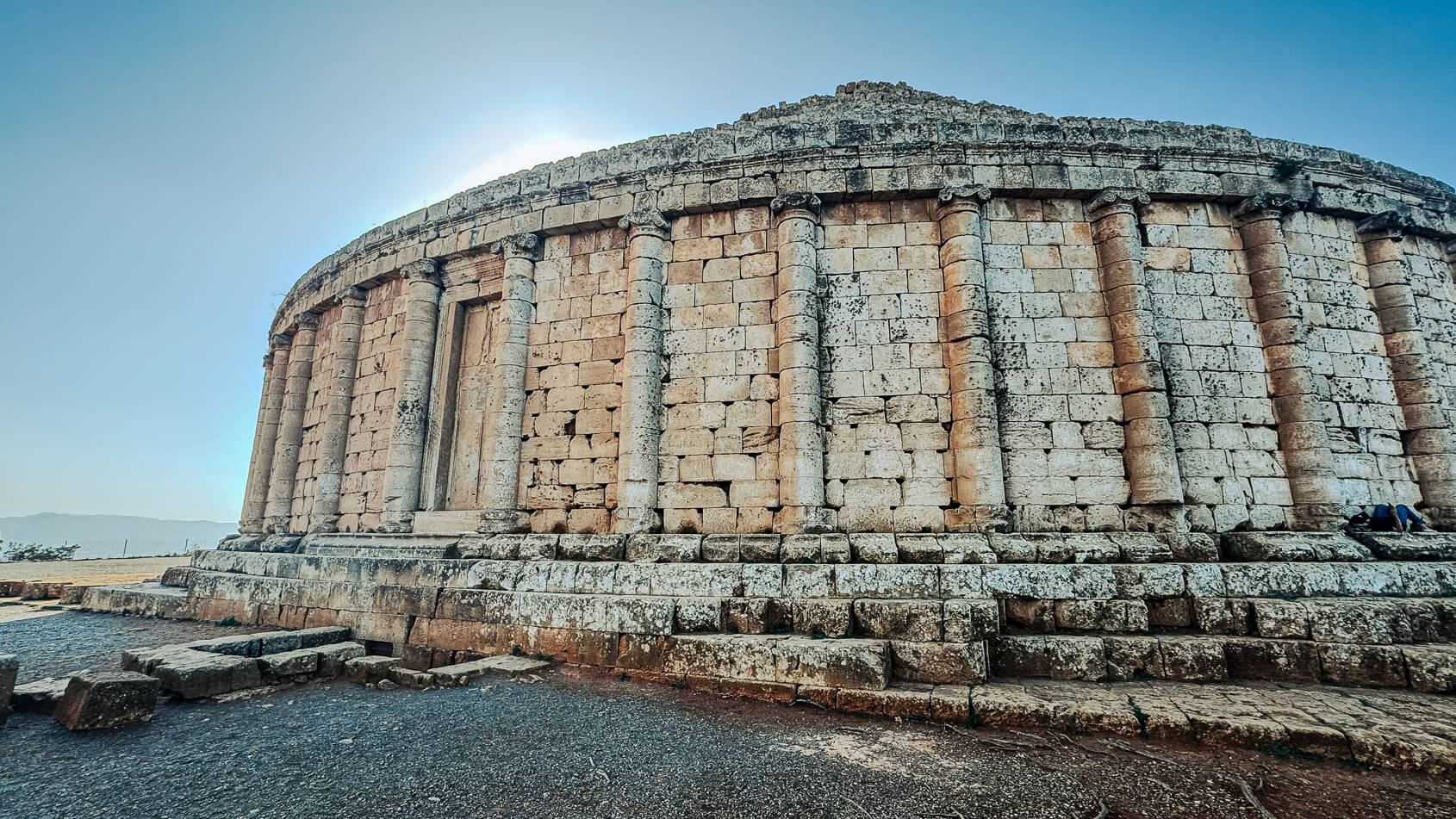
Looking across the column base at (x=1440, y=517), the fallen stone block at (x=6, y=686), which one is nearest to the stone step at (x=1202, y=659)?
the column base at (x=1440, y=517)

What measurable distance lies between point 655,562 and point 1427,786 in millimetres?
6477

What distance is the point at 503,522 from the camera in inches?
347

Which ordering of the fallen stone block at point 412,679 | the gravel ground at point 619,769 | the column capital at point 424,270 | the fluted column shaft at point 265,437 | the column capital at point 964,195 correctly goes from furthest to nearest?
the fluted column shaft at point 265,437 → the column capital at point 424,270 → the column capital at point 964,195 → the fallen stone block at point 412,679 → the gravel ground at point 619,769

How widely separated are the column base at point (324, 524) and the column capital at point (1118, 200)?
44.0 feet

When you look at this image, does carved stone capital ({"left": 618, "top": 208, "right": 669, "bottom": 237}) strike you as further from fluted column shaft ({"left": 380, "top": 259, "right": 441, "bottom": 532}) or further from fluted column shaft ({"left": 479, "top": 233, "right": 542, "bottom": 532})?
fluted column shaft ({"left": 380, "top": 259, "right": 441, "bottom": 532})

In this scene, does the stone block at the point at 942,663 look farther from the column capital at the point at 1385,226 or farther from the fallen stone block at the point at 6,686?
the column capital at the point at 1385,226

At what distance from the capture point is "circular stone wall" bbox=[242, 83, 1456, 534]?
7.73 metres

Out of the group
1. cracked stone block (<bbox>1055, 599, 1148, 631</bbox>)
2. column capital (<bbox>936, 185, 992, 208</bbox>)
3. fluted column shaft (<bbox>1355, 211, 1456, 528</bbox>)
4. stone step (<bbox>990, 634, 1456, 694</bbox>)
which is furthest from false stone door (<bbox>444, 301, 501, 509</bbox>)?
fluted column shaft (<bbox>1355, 211, 1456, 528</bbox>)

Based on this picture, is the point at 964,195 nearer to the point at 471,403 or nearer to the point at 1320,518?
the point at 1320,518

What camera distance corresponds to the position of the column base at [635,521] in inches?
316

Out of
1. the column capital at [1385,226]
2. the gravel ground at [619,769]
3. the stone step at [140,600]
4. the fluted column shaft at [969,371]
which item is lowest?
the gravel ground at [619,769]

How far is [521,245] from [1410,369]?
13.2 metres

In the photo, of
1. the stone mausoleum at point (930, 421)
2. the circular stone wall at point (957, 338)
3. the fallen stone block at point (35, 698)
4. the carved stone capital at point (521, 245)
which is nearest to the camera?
the fallen stone block at point (35, 698)

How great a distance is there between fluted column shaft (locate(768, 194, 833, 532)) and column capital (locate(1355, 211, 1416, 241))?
8.31m
